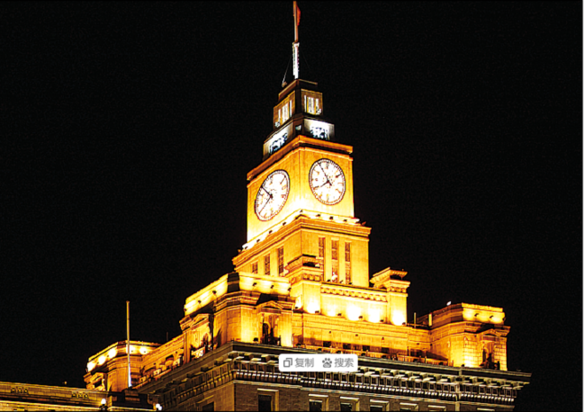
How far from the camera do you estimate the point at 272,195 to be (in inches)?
5030

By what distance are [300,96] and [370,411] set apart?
1501 inches

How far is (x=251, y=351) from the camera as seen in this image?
102 meters

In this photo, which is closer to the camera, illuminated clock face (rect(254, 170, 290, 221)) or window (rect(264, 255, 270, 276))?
window (rect(264, 255, 270, 276))

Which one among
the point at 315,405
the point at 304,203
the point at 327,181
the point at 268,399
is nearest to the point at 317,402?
the point at 315,405

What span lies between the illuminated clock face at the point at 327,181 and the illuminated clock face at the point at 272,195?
9.99ft

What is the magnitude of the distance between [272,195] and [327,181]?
253 inches

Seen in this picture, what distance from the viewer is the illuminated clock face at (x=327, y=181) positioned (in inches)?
4877

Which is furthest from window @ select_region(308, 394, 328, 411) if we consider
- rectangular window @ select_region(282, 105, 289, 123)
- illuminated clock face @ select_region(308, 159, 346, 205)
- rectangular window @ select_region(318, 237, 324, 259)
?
rectangular window @ select_region(282, 105, 289, 123)

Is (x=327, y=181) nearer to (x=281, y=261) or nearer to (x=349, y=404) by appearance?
(x=281, y=261)

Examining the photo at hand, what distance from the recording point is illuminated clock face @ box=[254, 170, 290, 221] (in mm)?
126062

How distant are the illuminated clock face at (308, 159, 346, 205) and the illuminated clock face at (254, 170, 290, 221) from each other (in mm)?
3045

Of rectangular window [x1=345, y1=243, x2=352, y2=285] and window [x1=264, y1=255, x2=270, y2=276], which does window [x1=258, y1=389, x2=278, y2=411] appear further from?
window [x1=264, y1=255, x2=270, y2=276]

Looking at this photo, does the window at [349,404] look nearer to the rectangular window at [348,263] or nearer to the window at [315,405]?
the window at [315,405]

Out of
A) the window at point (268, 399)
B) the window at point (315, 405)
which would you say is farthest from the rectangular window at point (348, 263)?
the window at point (268, 399)
